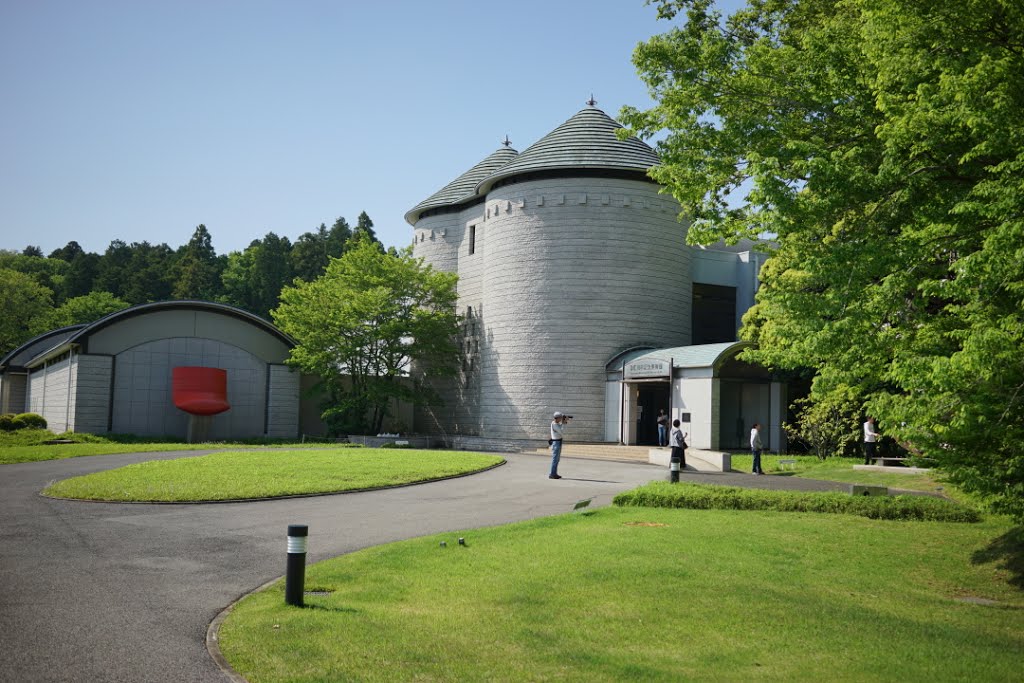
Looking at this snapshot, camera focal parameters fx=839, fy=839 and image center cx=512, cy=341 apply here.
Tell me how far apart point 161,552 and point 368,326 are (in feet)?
100

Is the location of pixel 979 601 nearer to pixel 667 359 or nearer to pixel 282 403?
pixel 667 359

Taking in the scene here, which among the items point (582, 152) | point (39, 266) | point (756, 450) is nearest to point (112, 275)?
point (39, 266)

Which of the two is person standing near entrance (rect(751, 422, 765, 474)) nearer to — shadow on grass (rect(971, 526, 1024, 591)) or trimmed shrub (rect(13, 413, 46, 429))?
shadow on grass (rect(971, 526, 1024, 591))

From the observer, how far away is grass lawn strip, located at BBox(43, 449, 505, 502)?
16.4 m

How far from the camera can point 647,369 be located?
1374 inches

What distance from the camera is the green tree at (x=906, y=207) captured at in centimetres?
879

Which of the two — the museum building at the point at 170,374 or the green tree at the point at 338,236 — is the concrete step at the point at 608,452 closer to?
the museum building at the point at 170,374

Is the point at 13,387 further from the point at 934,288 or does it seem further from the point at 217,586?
the point at 934,288

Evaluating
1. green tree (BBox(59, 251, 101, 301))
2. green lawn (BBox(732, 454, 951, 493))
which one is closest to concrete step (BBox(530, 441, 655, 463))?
green lawn (BBox(732, 454, 951, 493))

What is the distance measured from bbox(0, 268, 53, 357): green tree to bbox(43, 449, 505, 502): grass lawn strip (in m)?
57.5

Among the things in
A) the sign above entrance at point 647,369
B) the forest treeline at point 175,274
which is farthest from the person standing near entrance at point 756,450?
the forest treeline at point 175,274

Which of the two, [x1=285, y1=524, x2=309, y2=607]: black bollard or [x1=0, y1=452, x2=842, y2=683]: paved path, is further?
[x1=285, y1=524, x2=309, y2=607]: black bollard

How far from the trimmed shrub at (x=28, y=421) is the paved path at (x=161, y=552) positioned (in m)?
18.8

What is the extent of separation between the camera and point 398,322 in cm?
4019
